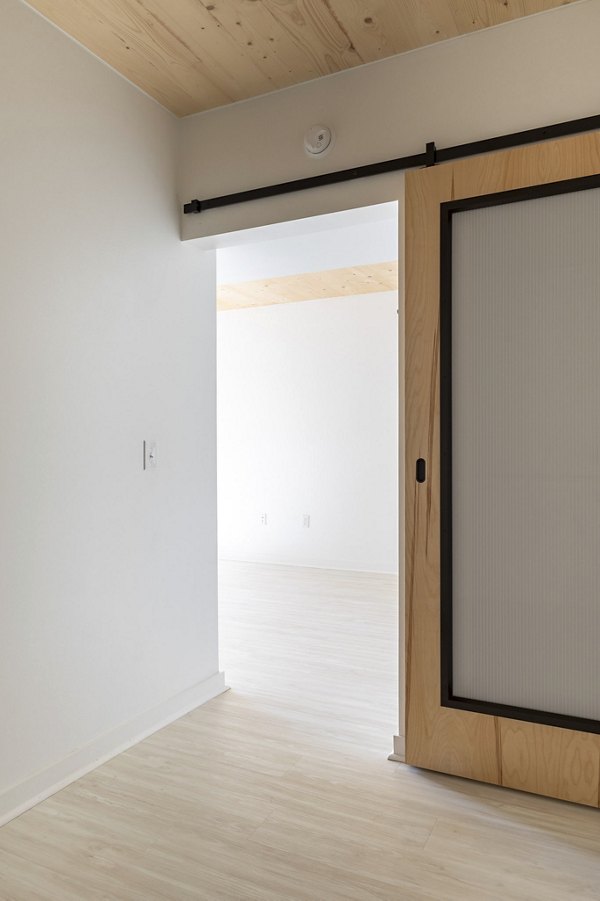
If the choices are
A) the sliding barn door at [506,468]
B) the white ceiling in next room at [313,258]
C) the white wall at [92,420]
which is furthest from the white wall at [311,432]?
the sliding barn door at [506,468]

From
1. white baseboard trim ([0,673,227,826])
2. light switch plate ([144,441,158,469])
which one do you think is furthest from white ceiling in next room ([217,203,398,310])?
white baseboard trim ([0,673,227,826])

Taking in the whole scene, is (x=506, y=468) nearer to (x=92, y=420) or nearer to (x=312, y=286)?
(x=92, y=420)

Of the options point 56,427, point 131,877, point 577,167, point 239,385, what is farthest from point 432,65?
point 239,385

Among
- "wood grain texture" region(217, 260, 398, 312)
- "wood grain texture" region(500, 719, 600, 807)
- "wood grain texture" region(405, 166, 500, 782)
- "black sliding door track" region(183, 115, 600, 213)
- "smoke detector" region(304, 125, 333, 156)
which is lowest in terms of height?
"wood grain texture" region(500, 719, 600, 807)

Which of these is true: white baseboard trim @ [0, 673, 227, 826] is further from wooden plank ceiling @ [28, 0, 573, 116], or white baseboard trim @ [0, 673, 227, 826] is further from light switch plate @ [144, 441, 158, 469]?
wooden plank ceiling @ [28, 0, 573, 116]

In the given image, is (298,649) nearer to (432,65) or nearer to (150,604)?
(150,604)

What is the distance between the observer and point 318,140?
240cm

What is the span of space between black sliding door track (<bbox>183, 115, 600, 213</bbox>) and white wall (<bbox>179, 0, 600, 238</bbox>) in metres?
0.03

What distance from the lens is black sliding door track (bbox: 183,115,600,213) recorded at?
2.01 metres

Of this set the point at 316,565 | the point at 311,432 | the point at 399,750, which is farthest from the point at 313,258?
the point at 316,565

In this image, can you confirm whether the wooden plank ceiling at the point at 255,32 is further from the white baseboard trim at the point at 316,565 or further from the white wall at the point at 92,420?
the white baseboard trim at the point at 316,565

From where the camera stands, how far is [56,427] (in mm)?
2123

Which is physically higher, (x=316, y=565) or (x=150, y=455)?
(x=150, y=455)

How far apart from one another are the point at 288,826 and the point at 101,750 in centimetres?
79
